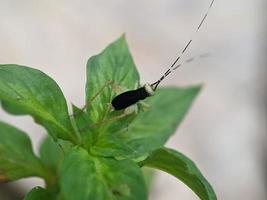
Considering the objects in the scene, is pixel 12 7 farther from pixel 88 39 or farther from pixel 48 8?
pixel 88 39

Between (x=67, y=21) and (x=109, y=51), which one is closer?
(x=109, y=51)

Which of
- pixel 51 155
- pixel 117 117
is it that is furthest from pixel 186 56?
pixel 117 117

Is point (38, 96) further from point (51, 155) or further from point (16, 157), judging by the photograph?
point (51, 155)

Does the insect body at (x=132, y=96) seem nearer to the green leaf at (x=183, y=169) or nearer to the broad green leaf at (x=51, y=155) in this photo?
the green leaf at (x=183, y=169)

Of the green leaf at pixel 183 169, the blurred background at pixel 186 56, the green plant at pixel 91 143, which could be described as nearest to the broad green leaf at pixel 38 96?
the green plant at pixel 91 143

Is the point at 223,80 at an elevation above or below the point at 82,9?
below

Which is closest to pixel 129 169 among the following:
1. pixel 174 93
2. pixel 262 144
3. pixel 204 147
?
pixel 174 93
